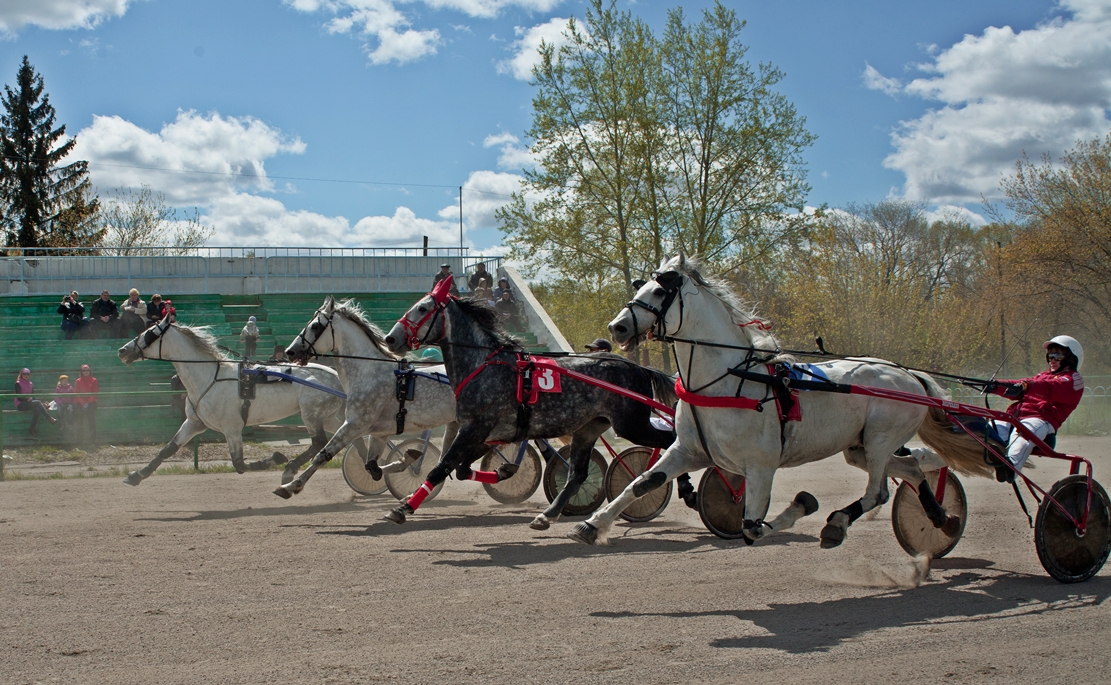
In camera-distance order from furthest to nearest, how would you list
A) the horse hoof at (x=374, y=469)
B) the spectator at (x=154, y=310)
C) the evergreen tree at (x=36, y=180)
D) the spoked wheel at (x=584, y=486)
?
the evergreen tree at (x=36, y=180), the spectator at (x=154, y=310), the horse hoof at (x=374, y=469), the spoked wheel at (x=584, y=486)

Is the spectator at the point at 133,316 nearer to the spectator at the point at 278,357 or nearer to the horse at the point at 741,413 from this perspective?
the spectator at the point at 278,357

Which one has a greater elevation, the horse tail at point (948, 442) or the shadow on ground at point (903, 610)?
the horse tail at point (948, 442)

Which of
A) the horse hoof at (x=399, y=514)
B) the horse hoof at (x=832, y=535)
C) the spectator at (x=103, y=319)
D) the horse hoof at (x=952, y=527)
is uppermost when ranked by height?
the spectator at (x=103, y=319)

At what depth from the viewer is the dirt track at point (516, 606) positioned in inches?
159

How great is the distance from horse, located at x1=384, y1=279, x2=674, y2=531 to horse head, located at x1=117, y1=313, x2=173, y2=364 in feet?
13.6

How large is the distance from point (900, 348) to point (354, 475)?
1658 centimetres

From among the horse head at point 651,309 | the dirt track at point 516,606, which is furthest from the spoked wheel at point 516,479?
the horse head at point 651,309

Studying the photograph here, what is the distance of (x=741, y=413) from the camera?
5.63m

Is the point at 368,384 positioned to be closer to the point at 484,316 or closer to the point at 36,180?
the point at 484,316

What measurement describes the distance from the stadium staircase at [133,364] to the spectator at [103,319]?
362mm

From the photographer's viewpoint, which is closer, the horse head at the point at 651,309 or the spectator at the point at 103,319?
the horse head at the point at 651,309

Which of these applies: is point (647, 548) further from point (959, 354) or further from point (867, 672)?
point (959, 354)

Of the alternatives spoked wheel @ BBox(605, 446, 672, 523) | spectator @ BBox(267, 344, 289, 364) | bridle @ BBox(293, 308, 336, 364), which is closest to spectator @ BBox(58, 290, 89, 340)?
spectator @ BBox(267, 344, 289, 364)

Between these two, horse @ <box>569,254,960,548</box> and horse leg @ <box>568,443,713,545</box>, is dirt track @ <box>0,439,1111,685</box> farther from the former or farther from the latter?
horse @ <box>569,254,960,548</box>
